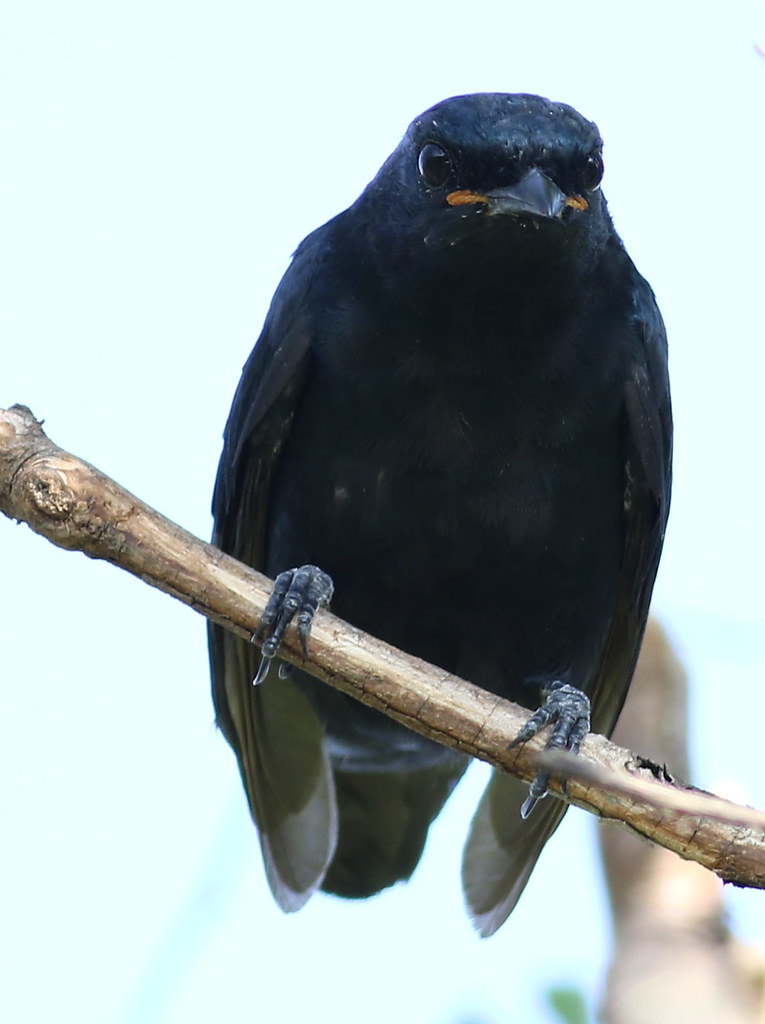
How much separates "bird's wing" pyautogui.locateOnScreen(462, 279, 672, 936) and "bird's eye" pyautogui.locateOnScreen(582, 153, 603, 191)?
677 millimetres

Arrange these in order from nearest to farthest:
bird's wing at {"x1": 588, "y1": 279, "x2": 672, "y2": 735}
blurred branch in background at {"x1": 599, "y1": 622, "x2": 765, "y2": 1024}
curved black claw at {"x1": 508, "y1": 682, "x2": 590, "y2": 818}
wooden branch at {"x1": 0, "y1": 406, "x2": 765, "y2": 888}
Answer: wooden branch at {"x1": 0, "y1": 406, "x2": 765, "y2": 888}
curved black claw at {"x1": 508, "y1": 682, "x2": 590, "y2": 818}
blurred branch in background at {"x1": 599, "y1": 622, "x2": 765, "y2": 1024}
bird's wing at {"x1": 588, "y1": 279, "x2": 672, "y2": 735}

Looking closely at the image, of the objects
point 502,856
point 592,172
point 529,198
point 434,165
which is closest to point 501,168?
point 529,198

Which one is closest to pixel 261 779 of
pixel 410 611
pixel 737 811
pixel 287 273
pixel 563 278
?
pixel 410 611

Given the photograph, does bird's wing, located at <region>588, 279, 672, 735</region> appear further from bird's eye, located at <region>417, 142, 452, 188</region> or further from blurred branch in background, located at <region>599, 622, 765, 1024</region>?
bird's eye, located at <region>417, 142, 452, 188</region>

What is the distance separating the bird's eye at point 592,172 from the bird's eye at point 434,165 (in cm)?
46

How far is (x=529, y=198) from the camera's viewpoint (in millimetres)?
4574

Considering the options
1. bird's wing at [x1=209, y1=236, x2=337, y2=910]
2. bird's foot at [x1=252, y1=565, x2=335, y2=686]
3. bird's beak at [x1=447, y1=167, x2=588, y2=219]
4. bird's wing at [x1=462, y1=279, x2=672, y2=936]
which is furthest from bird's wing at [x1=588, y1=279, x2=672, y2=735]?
bird's foot at [x1=252, y1=565, x2=335, y2=686]

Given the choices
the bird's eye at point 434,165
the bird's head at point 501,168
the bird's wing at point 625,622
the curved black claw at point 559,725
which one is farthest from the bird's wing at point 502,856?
the bird's eye at point 434,165

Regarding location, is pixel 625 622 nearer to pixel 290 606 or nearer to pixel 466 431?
pixel 466 431

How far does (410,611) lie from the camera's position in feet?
17.9

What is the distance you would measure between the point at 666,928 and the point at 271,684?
6.04ft

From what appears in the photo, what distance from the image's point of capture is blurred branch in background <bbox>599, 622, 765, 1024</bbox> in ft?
16.8

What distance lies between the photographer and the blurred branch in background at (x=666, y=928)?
5.11 metres

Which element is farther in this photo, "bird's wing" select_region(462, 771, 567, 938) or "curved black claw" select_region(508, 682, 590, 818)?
"bird's wing" select_region(462, 771, 567, 938)
